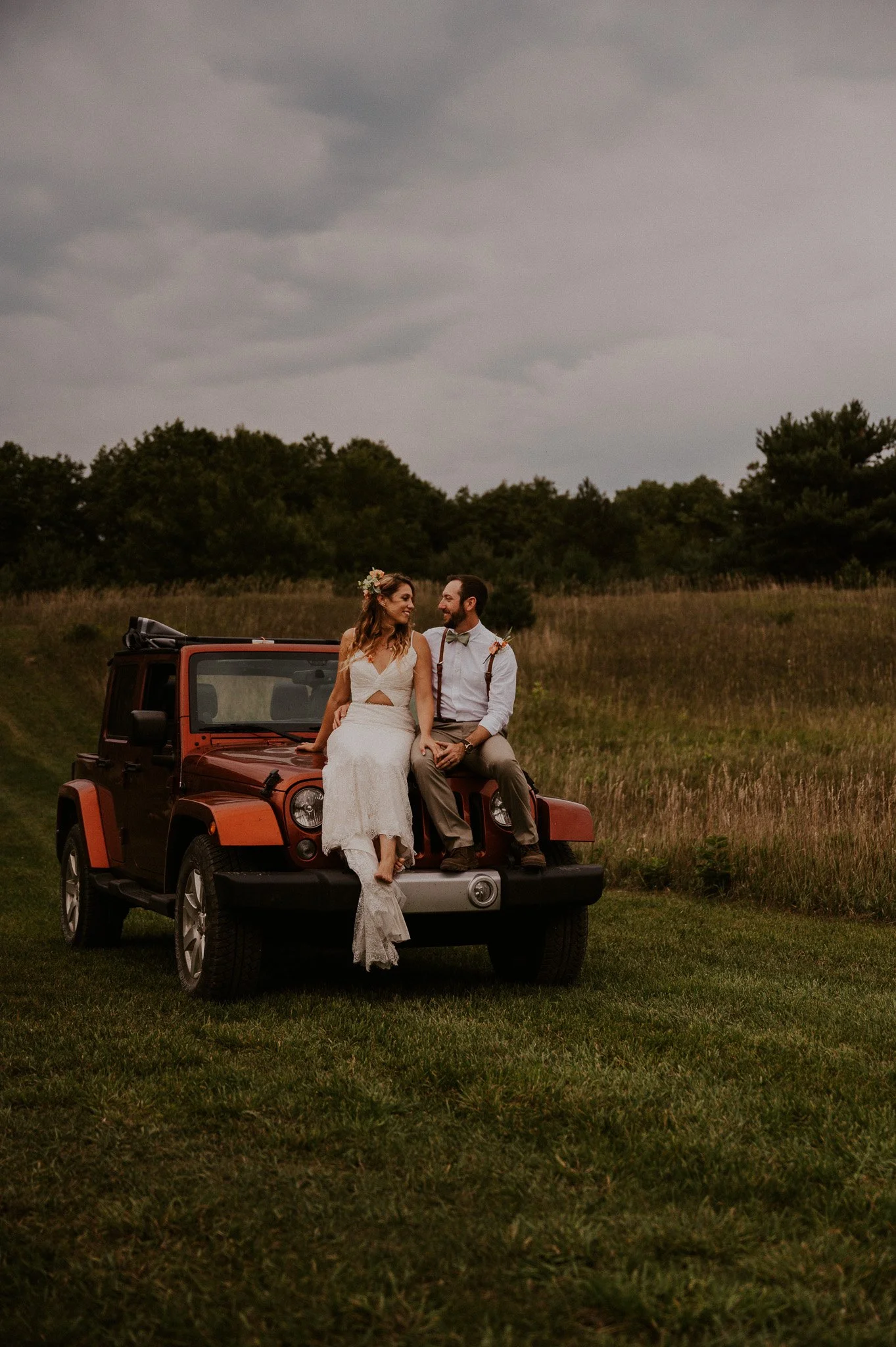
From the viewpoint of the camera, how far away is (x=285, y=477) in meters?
87.0

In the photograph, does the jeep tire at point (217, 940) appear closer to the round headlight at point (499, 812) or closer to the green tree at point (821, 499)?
the round headlight at point (499, 812)

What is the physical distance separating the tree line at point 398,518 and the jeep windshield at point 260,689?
2277 cm

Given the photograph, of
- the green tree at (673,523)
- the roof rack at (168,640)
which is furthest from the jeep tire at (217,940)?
the green tree at (673,523)

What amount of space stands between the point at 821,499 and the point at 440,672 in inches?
1573

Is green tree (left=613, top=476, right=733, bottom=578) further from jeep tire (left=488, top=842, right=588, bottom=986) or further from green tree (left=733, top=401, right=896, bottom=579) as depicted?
jeep tire (left=488, top=842, right=588, bottom=986)

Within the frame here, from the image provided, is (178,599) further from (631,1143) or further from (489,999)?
(631,1143)

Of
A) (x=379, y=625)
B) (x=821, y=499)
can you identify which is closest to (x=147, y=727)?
(x=379, y=625)

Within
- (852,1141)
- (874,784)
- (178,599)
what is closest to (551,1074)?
(852,1141)

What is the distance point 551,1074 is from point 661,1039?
911 millimetres

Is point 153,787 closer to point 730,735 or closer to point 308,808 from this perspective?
point 308,808

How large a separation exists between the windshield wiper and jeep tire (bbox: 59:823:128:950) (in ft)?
5.26

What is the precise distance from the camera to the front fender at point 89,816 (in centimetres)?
927

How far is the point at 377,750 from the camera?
273 inches

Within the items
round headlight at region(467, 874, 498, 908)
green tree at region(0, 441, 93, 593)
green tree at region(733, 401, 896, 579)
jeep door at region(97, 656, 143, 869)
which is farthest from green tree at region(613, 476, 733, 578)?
round headlight at region(467, 874, 498, 908)
